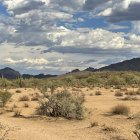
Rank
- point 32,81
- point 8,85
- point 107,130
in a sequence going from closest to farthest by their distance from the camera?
point 107,130
point 8,85
point 32,81

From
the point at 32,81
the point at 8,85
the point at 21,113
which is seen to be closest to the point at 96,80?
the point at 32,81

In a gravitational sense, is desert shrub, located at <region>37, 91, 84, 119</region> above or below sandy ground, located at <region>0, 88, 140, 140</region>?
above

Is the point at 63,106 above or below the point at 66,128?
above

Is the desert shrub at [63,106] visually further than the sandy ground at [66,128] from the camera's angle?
Yes

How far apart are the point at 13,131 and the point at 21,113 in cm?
827

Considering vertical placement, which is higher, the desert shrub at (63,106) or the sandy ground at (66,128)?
the desert shrub at (63,106)

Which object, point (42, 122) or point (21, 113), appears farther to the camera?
point (21, 113)

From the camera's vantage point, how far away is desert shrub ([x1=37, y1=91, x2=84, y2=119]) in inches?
1104

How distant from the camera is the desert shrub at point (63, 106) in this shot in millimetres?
28047

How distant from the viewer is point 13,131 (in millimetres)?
22969

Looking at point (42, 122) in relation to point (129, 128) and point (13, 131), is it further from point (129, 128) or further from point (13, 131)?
point (129, 128)

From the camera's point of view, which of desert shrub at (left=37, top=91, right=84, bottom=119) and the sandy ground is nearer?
the sandy ground

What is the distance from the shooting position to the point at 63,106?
28484mm

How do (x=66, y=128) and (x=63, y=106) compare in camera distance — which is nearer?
(x=66, y=128)
